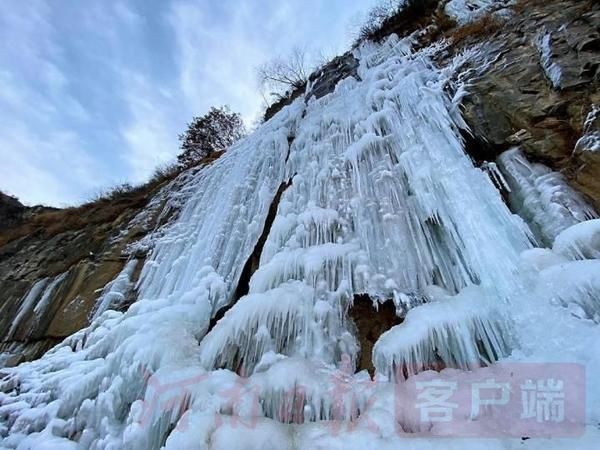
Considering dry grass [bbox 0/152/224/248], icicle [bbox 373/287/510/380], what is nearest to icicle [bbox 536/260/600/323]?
icicle [bbox 373/287/510/380]

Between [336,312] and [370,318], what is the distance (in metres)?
0.31

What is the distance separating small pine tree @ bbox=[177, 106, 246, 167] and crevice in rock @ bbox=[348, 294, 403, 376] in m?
8.33

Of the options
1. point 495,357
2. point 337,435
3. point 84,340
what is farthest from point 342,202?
point 84,340

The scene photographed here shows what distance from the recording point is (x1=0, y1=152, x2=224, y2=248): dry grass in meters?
6.71

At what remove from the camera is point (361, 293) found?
3.04 m

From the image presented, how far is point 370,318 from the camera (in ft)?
10.1

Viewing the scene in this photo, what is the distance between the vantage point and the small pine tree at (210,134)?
10.7 meters

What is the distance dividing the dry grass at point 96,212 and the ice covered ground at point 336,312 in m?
2.28

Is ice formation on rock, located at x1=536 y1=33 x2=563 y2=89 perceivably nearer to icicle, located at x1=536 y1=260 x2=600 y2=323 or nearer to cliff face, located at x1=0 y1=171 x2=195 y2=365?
icicle, located at x1=536 y1=260 x2=600 y2=323

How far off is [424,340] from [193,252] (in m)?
2.91

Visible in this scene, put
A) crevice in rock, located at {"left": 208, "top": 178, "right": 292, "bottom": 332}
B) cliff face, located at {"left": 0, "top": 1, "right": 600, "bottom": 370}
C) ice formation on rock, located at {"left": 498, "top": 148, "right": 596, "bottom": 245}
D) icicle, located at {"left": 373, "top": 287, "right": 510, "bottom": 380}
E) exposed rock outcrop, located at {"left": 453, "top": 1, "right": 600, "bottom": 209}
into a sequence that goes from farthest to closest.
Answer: crevice in rock, located at {"left": 208, "top": 178, "right": 292, "bottom": 332} → cliff face, located at {"left": 0, "top": 1, "right": 600, "bottom": 370} → exposed rock outcrop, located at {"left": 453, "top": 1, "right": 600, "bottom": 209} → ice formation on rock, located at {"left": 498, "top": 148, "right": 596, "bottom": 245} → icicle, located at {"left": 373, "top": 287, "right": 510, "bottom": 380}

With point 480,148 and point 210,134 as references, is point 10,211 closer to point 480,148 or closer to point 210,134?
point 210,134

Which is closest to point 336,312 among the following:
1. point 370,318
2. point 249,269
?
point 370,318

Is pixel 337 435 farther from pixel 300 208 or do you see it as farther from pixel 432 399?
pixel 300 208
